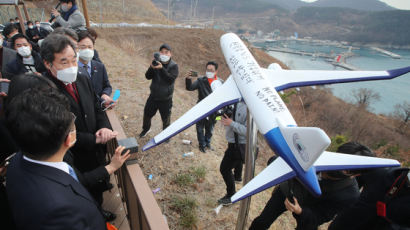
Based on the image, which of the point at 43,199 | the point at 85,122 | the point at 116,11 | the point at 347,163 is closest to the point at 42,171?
the point at 43,199

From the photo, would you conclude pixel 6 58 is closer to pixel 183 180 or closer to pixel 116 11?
pixel 183 180

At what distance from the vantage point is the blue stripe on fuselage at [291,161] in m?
1.61

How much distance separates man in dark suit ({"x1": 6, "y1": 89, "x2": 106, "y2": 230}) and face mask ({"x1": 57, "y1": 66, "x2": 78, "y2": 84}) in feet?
3.68

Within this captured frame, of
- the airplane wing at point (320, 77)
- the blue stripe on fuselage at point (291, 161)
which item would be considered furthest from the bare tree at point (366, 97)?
the blue stripe on fuselage at point (291, 161)

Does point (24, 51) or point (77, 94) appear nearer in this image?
point (77, 94)

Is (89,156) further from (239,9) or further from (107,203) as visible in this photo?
(239,9)

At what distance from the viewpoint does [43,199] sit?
44.1 inches

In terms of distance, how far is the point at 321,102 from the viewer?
1247 inches

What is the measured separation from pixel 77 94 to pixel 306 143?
8.08 feet

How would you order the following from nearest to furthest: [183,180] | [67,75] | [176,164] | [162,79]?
[67,75], [183,180], [162,79], [176,164]

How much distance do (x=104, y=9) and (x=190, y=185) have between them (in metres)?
48.6

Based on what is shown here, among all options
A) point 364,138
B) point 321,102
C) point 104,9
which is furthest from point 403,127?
point 104,9

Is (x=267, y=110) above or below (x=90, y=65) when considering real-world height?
above

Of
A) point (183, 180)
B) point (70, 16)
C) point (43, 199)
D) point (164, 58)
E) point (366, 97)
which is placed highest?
point (70, 16)
